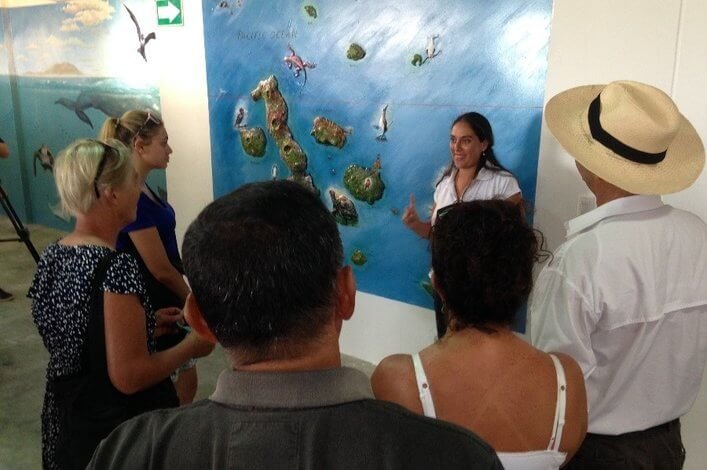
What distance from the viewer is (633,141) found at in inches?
52.5

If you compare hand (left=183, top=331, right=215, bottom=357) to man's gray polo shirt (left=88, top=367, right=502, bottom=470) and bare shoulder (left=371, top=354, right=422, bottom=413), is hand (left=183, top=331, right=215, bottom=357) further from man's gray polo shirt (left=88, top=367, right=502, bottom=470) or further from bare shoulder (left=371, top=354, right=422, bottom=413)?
man's gray polo shirt (left=88, top=367, right=502, bottom=470)

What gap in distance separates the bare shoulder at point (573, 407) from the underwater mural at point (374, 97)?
1484mm

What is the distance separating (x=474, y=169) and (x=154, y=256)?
141 cm

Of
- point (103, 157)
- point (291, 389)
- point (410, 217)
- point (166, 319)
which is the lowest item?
point (166, 319)

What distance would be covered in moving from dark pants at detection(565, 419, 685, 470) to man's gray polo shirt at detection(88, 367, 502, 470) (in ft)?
2.74

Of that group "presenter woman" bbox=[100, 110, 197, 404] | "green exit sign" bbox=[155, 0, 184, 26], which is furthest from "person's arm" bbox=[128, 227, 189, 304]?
"green exit sign" bbox=[155, 0, 184, 26]

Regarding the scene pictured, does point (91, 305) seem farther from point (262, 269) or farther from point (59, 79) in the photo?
point (59, 79)

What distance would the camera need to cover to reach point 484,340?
106 cm

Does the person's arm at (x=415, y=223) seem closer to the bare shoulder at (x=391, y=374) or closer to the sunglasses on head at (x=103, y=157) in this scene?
the sunglasses on head at (x=103, y=157)

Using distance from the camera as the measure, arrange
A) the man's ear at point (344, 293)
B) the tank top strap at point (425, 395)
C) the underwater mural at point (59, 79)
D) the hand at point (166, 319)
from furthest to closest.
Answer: the underwater mural at point (59, 79) → the hand at point (166, 319) → the tank top strap at point (425, 395) → the man's ear at point (344, 293)

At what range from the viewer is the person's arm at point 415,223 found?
2617mm

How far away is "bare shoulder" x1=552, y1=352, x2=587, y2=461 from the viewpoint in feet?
3.46

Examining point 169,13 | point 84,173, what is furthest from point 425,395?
point 169,13

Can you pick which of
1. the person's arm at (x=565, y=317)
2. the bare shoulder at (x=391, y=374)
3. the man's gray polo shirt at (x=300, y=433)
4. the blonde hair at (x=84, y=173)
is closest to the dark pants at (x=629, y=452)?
the person's arm at (x=565, y=317)
